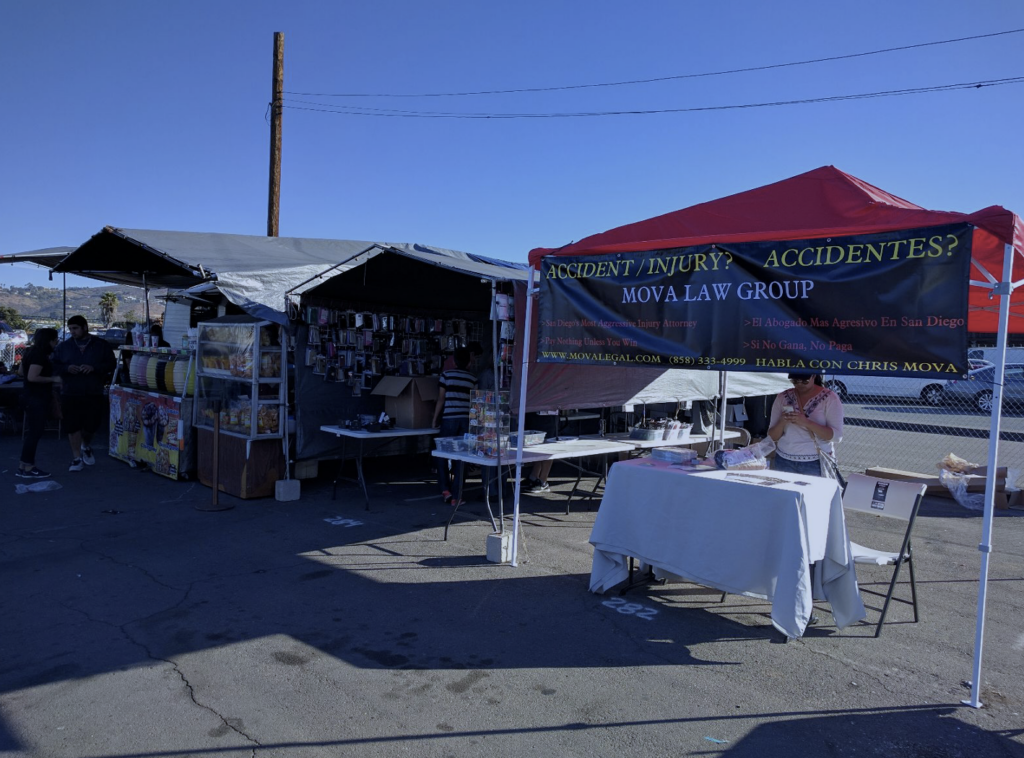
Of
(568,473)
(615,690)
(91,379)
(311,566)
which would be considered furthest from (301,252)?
(615,690)

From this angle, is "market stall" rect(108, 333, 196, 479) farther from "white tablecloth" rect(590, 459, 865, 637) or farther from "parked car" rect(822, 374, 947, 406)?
"parked car" rect(822, 374, 947, 406)

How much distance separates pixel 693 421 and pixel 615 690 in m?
8.21

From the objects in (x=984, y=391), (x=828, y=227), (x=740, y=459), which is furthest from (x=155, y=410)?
(x=984, y=391)

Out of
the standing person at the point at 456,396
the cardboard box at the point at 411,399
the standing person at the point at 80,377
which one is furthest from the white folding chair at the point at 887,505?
the standing person at the point at 80,377

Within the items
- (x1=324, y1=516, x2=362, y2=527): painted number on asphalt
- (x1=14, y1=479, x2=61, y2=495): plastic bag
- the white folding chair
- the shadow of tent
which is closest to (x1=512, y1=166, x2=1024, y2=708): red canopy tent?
the shadow of tent

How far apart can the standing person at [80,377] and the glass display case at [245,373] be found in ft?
5.88

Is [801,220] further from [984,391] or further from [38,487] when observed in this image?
[984,391]

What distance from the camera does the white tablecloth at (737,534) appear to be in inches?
170

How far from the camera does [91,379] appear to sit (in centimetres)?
941

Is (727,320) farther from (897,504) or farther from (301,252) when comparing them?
(301,252)

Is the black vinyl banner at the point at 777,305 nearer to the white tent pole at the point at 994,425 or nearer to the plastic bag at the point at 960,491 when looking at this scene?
the white tent pole at the point at 994,425

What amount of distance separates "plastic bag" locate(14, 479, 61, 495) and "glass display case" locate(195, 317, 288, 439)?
1.74 m

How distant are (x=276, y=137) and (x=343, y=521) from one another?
9.74 metres

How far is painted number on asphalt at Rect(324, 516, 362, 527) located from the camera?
23.5 feet
